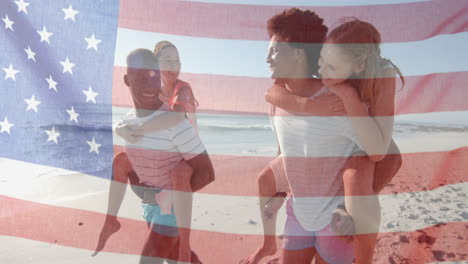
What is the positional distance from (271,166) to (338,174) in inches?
10.4

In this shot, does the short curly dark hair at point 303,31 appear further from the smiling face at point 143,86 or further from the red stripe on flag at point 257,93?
the smiling face at point 143,86

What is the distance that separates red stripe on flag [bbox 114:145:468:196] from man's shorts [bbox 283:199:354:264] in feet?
1.29

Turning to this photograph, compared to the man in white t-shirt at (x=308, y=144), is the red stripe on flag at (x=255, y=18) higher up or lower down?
higher up

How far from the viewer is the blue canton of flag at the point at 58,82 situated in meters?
1.94

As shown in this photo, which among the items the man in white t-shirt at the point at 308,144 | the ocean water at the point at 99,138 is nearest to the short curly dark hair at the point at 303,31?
the man in white t-shirt at the point at 308,144

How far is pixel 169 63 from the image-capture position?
189 centimetres

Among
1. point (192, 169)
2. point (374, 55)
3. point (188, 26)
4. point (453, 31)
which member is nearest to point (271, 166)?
point (192, 169)

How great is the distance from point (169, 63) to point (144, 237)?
0.89m

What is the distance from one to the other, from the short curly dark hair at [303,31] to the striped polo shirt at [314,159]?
0.14m

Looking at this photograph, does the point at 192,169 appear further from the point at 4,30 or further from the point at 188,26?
the point at 4,30

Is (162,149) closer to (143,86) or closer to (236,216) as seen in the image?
(143,86)

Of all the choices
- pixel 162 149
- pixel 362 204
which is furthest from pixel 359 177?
pixel 162 149

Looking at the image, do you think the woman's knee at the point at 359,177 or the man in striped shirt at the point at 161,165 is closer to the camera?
the woman's knee at the point at 359,177

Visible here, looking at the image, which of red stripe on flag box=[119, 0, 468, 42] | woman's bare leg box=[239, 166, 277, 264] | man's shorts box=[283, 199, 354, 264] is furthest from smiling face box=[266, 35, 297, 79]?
man's shorts box=[283, 199, 354, 264]
